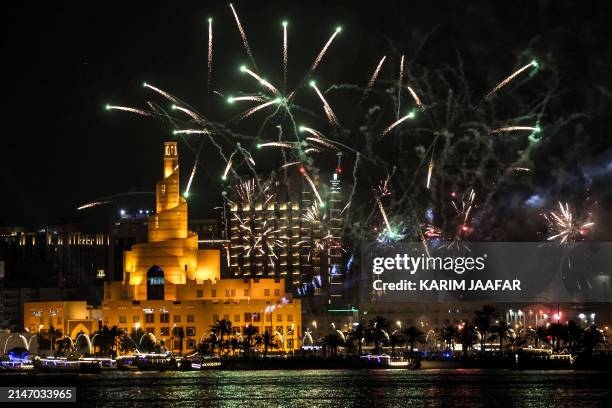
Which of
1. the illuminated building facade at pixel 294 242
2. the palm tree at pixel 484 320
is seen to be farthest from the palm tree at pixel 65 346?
the palm tree at pixel 484 320

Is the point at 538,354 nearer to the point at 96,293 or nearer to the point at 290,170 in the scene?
the point at 290,170

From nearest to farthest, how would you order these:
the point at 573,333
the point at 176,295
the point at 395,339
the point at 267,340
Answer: the point at 573,333
the point at 395,339
the point at 267,340
the point at 176,295

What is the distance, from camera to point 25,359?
4828 inches

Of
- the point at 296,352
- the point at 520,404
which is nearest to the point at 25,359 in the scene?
the point at 296,352

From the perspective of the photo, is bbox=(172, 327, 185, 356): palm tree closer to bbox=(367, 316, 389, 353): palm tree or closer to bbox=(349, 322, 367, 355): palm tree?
bbox=(349, 322, 367, 355): palm tree

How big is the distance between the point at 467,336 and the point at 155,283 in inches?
1308

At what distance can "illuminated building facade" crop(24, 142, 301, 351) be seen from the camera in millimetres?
134750

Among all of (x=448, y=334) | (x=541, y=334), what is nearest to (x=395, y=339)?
(x=448, y=334)

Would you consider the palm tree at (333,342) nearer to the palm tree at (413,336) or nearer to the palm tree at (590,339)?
the palm tree at (413,336)

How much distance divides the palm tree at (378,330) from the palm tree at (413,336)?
6.41ft

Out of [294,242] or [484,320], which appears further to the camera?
[294,242]

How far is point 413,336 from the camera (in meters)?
127

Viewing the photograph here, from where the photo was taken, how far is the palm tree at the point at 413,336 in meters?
126

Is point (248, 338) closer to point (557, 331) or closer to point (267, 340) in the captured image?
point (267, 340)
